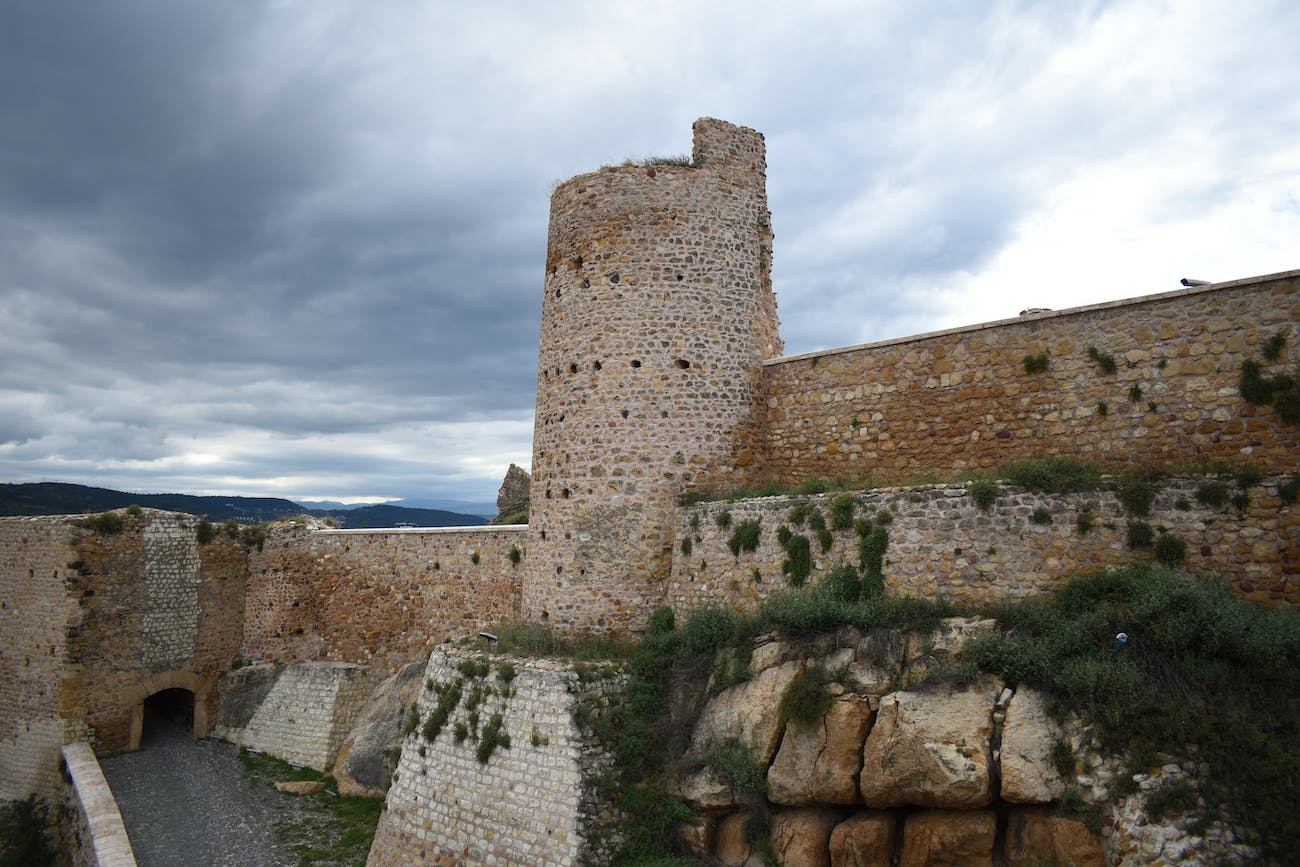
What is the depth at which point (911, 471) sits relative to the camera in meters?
12.4

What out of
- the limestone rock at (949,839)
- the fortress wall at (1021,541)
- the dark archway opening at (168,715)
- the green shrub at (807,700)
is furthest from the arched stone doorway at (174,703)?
the limestone rock at (949,839)

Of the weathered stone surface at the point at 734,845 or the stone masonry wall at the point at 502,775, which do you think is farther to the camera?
the stone masonry wall at the point at 502,775

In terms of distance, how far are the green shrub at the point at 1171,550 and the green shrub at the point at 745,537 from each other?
5258 mm

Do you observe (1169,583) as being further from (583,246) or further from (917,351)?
(583,246)

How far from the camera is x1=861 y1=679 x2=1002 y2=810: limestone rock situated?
815cm

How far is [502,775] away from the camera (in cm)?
1107

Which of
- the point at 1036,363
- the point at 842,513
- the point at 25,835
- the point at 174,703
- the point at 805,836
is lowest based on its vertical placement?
the point at 25,835

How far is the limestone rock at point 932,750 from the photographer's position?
Result: 8.15 metres

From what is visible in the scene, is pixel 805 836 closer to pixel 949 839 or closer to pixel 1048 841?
pixel 949 839

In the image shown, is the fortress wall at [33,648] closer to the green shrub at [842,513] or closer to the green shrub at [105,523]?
the green shrub at [105,523]

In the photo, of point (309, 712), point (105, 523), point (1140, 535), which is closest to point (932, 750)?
point (1140, 535)

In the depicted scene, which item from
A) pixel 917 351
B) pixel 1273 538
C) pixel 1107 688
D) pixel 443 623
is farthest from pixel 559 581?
pixel 1273 538

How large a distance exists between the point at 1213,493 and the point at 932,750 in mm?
4502

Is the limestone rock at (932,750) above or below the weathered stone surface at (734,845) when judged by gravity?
above
